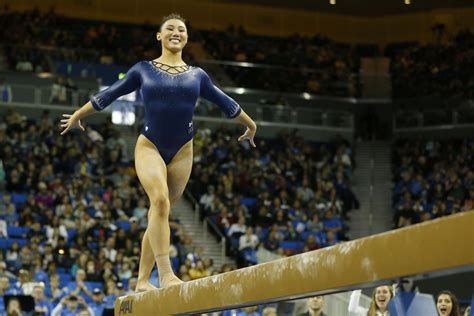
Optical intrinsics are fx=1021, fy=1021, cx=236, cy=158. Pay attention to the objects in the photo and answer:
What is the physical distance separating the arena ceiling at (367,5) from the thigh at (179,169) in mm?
23205

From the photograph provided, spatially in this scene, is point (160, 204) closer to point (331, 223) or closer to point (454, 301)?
point (454, 301)

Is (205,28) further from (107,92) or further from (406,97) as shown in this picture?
(107,92)

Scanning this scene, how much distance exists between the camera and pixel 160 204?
6977mm

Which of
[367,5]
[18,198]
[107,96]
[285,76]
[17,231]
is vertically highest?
[367,5]

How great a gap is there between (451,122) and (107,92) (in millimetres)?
18439

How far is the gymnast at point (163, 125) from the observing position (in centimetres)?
703

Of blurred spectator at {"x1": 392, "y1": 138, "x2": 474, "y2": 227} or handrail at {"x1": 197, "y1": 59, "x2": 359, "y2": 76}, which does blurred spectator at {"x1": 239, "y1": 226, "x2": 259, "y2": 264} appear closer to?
blurred spectator at {"x1": 392, "y1": 138, "x2": 474, "y2": 227}

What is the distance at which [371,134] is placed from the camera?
2650cm

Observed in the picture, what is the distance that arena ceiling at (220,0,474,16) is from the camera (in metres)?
29.9

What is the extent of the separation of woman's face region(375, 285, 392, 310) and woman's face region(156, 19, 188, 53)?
3.32 meters

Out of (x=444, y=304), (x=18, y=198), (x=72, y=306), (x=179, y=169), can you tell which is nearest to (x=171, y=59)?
(x=179, y=169)

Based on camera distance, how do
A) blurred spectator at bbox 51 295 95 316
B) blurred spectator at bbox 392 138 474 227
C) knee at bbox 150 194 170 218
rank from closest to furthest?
knee at bbox 150 194 170 218 → blurred spectator at bbox 51 295 95 316 → blurred spectator at bbox 392 138 474 227

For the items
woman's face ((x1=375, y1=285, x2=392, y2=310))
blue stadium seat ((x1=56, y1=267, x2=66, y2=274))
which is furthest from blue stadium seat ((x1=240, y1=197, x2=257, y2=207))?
woman's face ((x1=375, y1=285, x2=392, y2=310))

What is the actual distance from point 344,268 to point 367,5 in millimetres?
26773
